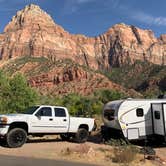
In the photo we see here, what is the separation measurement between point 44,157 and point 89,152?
6.62ft

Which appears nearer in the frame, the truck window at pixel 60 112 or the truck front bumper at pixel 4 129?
the truck front bumper at pixel 4 129

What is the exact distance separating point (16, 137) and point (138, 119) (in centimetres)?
660

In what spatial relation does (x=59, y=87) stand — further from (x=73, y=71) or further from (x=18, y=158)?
(x=18, y=158)

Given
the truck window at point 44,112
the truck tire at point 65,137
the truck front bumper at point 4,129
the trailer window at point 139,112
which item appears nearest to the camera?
the truck front bumper at point 4,129

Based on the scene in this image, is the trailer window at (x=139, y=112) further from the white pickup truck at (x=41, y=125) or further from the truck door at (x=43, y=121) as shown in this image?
the truck door at (x=43, y=121)

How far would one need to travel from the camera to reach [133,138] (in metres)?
17.0

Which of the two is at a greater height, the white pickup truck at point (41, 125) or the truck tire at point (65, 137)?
the white pickup truck at point (41, 125)

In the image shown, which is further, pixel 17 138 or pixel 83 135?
pixel 83 135

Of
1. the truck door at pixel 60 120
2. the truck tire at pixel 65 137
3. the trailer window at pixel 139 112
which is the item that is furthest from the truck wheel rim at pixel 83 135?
the trailer window at pixel 139 112

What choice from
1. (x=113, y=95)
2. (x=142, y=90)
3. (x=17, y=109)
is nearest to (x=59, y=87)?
(x=142, y=90)

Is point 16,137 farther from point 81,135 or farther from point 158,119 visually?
point 158,119

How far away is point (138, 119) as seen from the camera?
671 inches

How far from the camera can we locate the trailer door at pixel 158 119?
53.9 feet

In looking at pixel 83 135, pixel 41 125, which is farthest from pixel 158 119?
pixel 41 125
